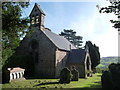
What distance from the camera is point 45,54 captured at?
93.2 feet

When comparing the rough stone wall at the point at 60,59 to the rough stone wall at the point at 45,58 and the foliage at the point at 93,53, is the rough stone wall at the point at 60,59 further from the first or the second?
the foliage at the point at 93,53

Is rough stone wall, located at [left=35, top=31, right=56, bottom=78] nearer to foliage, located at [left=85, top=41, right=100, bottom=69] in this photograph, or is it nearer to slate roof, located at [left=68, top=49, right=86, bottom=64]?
Answer: slate roof, located at [left=68, top=49, right=86, bottom=64]

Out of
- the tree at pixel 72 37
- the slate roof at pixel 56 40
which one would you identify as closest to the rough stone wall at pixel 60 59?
the slate roof at pixel 56 40

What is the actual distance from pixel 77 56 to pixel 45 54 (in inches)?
309

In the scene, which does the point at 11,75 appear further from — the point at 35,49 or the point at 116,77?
the point at 116,77

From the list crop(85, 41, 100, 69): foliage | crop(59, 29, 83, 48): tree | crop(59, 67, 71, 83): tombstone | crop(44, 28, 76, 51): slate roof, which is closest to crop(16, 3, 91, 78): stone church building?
crop(44, 28, 76, 51): slate roof

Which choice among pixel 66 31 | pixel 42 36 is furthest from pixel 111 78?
pixel 66 31

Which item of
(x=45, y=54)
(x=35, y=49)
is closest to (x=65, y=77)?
(x=45, y=54)

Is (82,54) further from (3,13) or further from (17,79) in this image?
(3,13)

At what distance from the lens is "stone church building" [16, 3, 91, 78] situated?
2760 centimetres

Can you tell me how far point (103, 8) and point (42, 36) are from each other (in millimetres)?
20228

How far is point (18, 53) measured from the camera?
31.4 m

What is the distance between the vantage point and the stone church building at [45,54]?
90.5 ft

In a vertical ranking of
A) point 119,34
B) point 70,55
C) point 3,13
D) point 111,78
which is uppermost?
point 3,13
